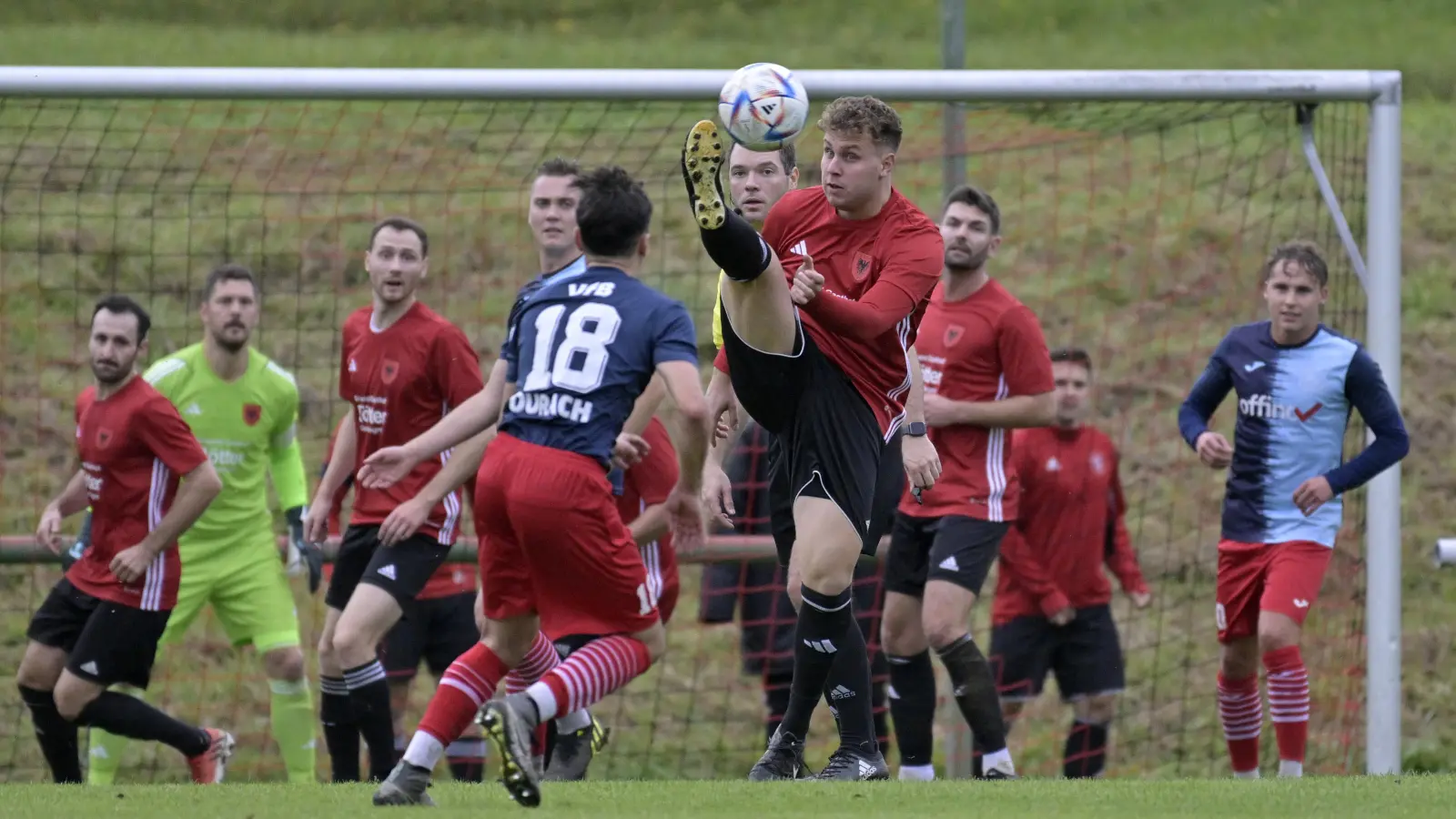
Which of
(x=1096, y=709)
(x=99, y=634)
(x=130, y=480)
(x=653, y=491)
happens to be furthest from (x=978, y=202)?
(x=99, y=634)

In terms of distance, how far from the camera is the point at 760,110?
5402 mm

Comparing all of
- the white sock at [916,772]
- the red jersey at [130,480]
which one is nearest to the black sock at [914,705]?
the white sock at [916,772]

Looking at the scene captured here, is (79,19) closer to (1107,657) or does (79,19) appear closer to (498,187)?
(498,187)

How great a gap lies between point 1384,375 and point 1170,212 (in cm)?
797

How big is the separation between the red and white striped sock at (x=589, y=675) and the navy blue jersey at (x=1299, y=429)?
118 inches

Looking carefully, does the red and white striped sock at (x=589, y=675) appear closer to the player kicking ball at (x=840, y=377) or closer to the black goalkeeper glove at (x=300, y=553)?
the player kicking ball at (x=840, y=377)

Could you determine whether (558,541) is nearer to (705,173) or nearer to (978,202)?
(705,173)

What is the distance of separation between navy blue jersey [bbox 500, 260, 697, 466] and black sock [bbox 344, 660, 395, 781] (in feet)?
6.71

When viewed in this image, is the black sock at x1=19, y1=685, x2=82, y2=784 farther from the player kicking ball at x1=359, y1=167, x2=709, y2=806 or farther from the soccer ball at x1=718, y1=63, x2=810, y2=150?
the soccer ball at x1=718, y1=63, x2=810, y2=150

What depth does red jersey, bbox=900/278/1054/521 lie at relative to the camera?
761 centimetres

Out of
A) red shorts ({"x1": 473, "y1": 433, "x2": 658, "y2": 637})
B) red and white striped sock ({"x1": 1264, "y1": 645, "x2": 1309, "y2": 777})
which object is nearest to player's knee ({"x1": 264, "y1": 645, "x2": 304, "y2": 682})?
red shorts ({"x1": 473, "y1": 433, "x2": 658, "y2": 637})

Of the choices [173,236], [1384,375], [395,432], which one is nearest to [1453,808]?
[1384,375]

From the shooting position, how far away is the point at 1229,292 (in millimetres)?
14469

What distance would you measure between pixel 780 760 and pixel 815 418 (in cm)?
106
